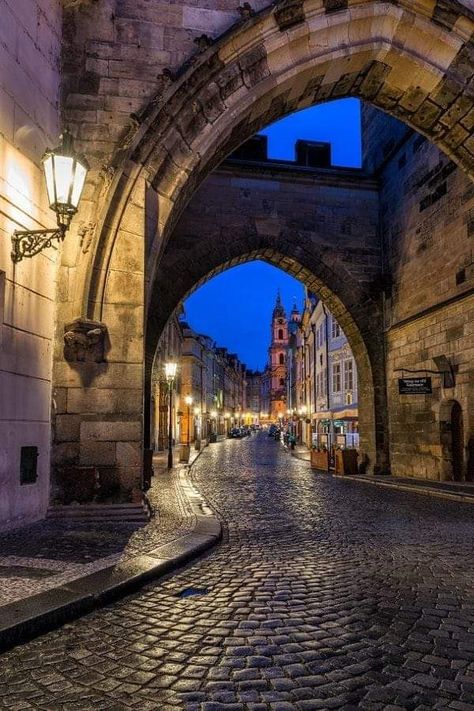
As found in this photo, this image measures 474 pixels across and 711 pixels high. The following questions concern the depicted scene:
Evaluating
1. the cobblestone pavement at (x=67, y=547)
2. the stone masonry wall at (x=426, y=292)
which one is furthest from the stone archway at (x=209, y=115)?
the stone masonry wall at (x=426, y=292)

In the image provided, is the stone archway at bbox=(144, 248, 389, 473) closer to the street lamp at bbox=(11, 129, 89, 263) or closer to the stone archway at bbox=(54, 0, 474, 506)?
the stone archway at bbox=(54, 0, 474, 506)

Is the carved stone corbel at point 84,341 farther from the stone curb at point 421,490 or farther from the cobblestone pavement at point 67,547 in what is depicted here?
the stone curb at point 421,490

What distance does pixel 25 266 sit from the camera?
7.41 m

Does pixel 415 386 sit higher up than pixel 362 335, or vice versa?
→ pixel 362 335

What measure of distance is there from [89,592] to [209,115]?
7.89m

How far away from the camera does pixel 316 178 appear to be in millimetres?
19094

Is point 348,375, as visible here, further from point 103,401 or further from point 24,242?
point 24,242

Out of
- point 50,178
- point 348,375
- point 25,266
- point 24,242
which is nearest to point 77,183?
point 50,178

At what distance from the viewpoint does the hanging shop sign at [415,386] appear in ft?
50.6

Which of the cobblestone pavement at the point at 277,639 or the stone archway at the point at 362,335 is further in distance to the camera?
the stone archway at the point at 362,335

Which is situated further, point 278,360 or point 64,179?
point 278,360

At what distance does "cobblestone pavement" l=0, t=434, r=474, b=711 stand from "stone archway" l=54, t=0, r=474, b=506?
131 inches

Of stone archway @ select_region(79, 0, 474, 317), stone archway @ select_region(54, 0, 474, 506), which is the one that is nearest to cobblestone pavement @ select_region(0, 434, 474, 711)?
stone archway @ select_region(54, 0, 474, 506)

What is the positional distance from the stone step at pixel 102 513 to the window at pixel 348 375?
78.2ft
